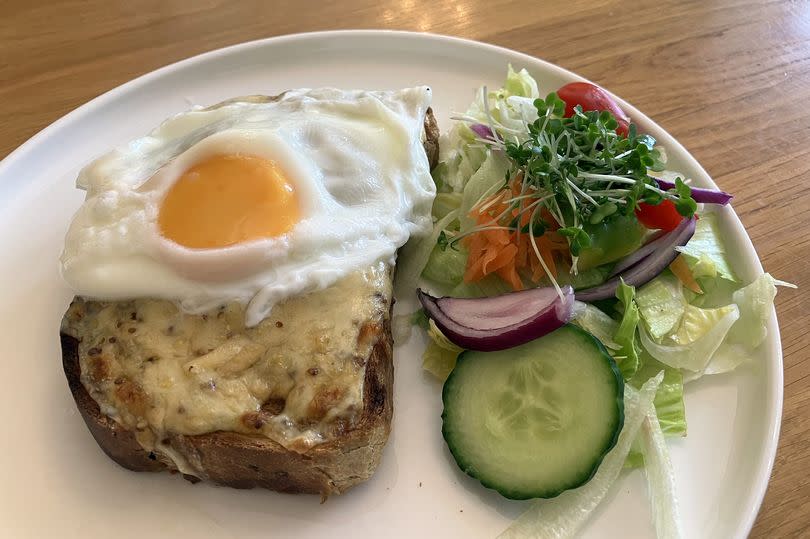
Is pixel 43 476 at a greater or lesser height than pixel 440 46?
lesser

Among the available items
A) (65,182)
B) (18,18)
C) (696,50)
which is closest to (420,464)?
(65,182)

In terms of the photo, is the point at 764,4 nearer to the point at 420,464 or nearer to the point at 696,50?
the point at 696,50

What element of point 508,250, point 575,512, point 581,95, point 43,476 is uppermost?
point 581,95

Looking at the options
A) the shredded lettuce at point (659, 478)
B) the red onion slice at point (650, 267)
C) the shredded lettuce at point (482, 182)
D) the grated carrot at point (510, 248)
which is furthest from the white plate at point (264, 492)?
the shredded lettuce at point (482, 182)

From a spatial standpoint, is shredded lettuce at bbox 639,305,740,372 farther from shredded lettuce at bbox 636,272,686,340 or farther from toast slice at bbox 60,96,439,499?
toast slice at bbox 60,96,439,499

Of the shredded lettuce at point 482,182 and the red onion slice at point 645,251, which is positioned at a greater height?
the shredded lettuce at point 482,182

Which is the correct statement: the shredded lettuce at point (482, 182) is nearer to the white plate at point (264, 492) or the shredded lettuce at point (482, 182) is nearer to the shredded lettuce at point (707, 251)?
the white plate at point (264, 492)
